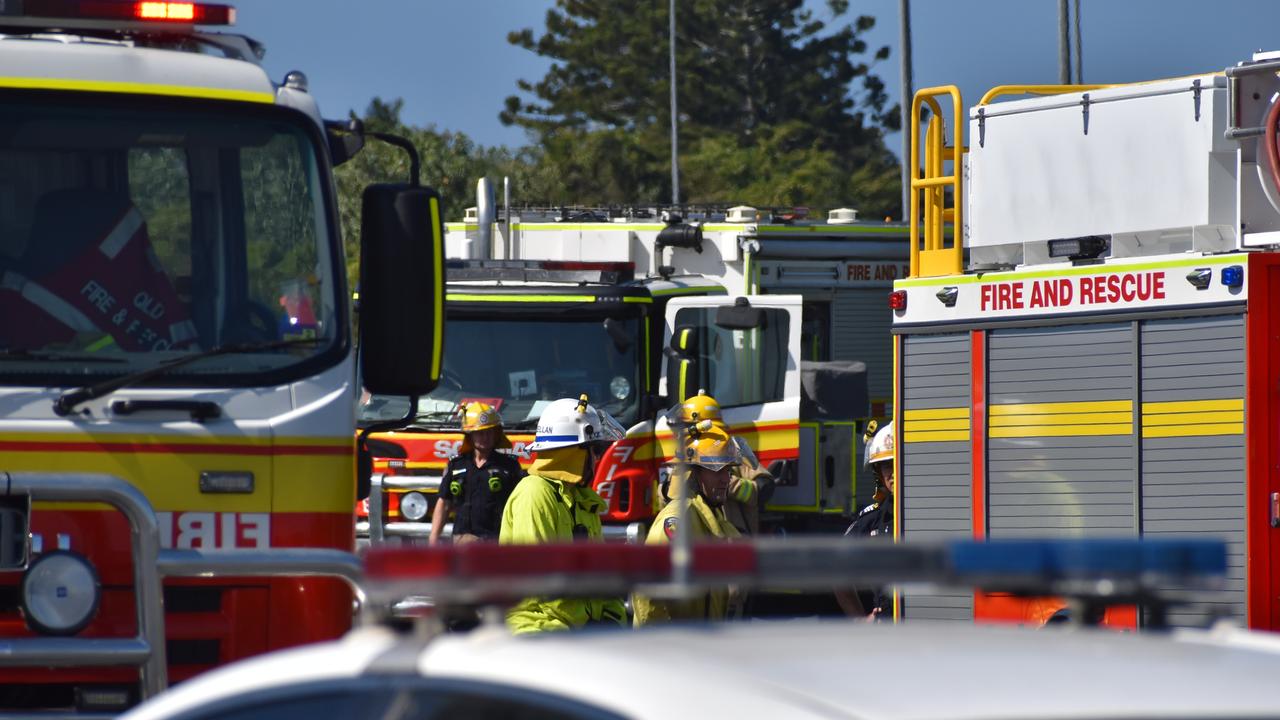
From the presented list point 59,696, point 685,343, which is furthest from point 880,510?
point 59,696

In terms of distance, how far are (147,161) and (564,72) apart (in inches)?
2391

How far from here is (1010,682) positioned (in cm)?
227

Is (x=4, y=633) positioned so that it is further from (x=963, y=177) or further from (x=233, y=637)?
(x=963, y=177)

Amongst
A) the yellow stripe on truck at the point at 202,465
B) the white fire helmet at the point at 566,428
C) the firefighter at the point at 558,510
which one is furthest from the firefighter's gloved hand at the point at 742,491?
the yellow stripe on truck at the point at 202,465

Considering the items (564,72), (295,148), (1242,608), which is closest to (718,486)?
(1242,608)

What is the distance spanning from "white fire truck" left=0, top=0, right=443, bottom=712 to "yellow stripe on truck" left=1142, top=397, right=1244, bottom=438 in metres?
4.34

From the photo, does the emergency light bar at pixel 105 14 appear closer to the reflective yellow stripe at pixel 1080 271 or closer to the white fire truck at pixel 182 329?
the white fire truck at pixel 182 329

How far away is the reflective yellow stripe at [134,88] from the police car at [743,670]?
10.3 ft

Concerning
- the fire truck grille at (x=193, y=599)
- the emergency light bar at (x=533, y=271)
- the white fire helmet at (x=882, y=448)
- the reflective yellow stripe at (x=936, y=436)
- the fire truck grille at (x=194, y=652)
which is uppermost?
the emergency light bar at (x=533, y=271)

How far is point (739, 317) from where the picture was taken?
45.7 ft

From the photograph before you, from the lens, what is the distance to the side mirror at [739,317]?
13.9 metres

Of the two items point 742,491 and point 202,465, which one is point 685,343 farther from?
point 202,465

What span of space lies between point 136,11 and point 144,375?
1.22 meters

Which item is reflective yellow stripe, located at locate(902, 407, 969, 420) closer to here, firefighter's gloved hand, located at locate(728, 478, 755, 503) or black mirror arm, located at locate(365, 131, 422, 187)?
firefighter's gloved hand, located at locate(728, 478, 755, 503)
